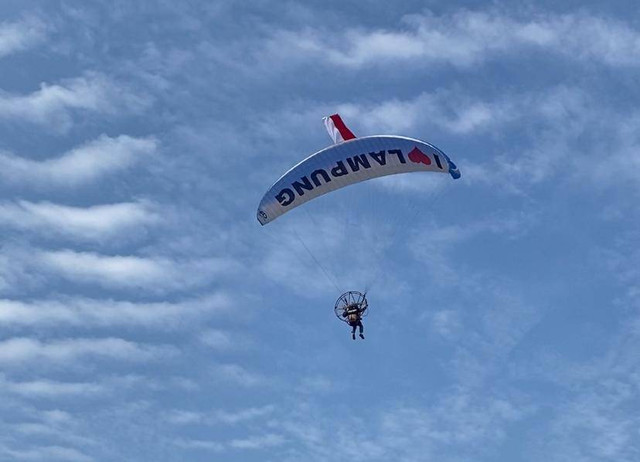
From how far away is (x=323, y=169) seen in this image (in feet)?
376

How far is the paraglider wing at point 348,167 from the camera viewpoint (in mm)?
112438

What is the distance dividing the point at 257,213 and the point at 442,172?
42.4 feet

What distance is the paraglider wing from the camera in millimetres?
112438

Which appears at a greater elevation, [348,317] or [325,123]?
[325,123]

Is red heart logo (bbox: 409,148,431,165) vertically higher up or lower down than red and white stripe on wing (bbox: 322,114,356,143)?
lower down

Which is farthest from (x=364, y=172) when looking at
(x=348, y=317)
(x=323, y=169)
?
(x=348, y=317)

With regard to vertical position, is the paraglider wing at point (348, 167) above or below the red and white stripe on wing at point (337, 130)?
below

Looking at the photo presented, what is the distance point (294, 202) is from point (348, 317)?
857 centimetres

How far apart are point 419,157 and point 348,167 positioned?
4.83 m

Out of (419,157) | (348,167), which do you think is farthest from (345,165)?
(419,157)

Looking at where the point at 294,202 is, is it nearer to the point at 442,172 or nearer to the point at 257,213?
the point at 257,213

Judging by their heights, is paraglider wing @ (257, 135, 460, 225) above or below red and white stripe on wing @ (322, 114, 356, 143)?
below

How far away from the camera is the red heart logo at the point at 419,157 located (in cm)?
11244

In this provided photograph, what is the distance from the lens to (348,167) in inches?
4500
